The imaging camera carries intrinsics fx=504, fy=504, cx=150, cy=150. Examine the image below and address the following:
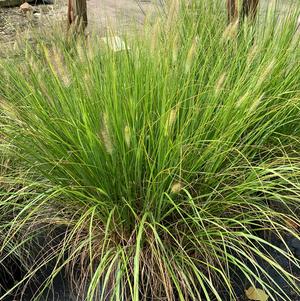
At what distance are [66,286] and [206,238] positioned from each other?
0.46 metres

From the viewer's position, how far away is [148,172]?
1.44 m

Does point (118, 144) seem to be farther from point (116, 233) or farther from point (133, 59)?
point (133, 59)

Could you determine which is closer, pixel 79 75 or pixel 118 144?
pixel 118 144

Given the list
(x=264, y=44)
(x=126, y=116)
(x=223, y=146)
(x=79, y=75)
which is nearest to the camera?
(x=126, y=116)

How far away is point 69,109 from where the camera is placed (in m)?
1.53

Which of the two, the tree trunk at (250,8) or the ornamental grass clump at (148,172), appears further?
the tree trunk at (250,8)

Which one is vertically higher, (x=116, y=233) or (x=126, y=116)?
(x=126, y=116)

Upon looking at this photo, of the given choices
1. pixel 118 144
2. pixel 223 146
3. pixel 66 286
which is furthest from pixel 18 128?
pixel 223 146

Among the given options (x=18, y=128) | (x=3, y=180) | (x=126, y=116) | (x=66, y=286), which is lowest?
(x=66, y=286)

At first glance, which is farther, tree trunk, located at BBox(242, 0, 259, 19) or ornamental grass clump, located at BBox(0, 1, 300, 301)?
tree trunk, located at BBox(242, 0, 259, 19)

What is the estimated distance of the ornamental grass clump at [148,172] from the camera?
4.47 ft

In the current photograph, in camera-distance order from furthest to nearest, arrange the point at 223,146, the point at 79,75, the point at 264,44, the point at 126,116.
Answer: the point at 264,44 < the point at 79,75 < the point at 223,146 < the point at 126,116

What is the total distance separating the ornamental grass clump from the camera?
53.6 inches

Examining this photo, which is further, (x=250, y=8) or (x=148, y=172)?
(x=250, y=8)
